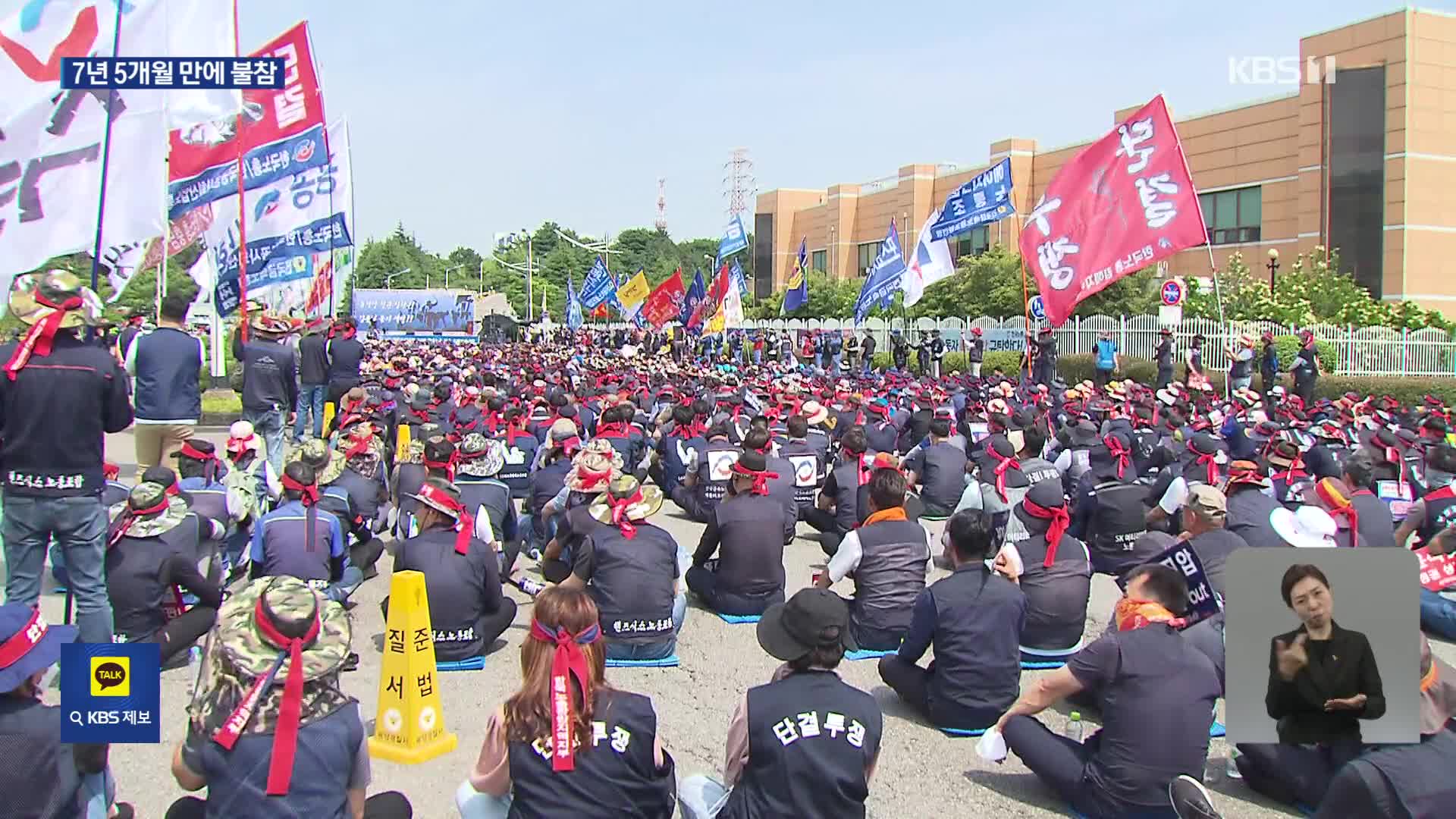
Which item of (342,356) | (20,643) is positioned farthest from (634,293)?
(20,643)

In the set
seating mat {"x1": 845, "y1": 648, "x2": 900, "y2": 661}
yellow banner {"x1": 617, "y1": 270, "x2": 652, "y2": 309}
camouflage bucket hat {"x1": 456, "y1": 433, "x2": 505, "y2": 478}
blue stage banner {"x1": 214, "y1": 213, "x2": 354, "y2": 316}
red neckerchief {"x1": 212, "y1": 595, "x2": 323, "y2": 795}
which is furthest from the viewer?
yellow banner {"x1": 617, "y1": 270, "x2": 652, "y2": 309}

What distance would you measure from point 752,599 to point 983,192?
50.4 feet

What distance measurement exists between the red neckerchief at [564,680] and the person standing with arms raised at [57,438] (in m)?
2.91

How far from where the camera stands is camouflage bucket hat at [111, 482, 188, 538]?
6.21 metres

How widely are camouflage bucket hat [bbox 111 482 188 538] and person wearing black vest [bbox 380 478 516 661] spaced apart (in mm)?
1236

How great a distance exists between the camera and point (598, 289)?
46.0 metres

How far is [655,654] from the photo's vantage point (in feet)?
23.4

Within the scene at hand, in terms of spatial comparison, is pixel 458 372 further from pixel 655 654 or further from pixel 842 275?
pixel 842 275

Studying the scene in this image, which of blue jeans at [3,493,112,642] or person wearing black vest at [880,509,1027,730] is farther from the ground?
blue jeans at [3,493,112,642]

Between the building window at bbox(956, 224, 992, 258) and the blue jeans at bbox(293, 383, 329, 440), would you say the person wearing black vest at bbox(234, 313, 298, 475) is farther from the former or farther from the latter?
the building window at bbox(956, 224, 992, 258)

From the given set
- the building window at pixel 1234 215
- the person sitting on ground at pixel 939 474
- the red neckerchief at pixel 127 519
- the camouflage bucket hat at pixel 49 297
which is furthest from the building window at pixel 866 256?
the camouflage bucket hat at pixel 49 297

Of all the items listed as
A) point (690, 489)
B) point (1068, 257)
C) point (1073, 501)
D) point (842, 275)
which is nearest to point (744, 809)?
point (1073, 501)

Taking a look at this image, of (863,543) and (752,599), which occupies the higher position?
(863,543)

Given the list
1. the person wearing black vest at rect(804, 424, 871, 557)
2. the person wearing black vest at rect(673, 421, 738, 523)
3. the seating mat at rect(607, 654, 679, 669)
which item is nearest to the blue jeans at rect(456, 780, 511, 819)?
the seating mat at rect(607, 654, 679, 669)
